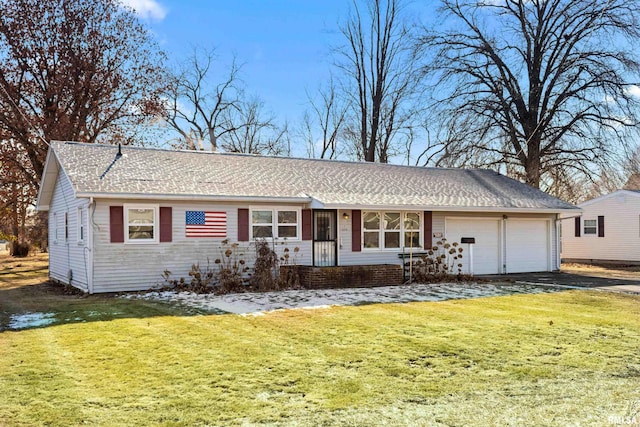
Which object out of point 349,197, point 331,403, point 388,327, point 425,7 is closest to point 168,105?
point 425,7

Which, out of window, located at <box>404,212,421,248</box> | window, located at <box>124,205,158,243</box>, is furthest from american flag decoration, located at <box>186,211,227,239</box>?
window, located at <box>404,212,421,248</box>

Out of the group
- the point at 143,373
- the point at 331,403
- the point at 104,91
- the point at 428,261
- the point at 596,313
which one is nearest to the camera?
the point at 331,403

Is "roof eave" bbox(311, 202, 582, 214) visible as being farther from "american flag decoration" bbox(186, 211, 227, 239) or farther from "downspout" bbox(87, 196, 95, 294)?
"downspout" bbox(87, 196, 95, 294)

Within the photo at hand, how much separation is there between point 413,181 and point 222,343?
13.2 metres

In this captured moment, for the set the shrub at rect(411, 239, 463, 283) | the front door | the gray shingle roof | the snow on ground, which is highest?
the gray shingle roof

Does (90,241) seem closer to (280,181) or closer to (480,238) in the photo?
(280,181)

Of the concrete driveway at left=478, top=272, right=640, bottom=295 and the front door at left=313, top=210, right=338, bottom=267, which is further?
the front door at left=313, top=210, right=338, bottom=267

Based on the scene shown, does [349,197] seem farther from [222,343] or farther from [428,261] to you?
[222,343]

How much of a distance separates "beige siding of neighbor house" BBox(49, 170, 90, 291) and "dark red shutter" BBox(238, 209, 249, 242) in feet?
13.0

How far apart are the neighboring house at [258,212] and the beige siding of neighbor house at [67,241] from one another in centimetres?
4

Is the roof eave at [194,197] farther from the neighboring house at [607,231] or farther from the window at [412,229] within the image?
the neighboring house at [607,231]

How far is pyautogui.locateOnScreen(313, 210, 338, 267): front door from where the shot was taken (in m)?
15.5

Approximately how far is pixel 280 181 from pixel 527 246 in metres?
9.78

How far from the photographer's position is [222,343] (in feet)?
24.1
